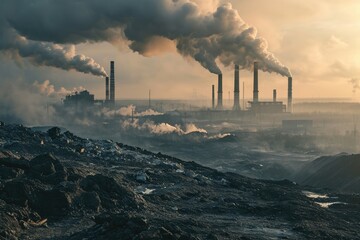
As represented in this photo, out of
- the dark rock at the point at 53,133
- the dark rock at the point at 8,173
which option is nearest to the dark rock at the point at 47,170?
the dark rock at the point at 8,173

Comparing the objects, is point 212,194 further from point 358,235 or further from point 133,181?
point 358,235

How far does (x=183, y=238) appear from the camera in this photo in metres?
28.8

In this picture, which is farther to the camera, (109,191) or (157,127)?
(157,127)

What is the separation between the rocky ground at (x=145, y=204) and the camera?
108ft

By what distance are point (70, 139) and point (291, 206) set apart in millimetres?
46703

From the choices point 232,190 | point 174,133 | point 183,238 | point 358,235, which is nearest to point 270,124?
point 174,133

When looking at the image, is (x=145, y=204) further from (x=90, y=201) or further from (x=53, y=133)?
(x=53, y=133)

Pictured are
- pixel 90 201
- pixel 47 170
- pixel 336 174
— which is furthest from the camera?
pixel 336 174

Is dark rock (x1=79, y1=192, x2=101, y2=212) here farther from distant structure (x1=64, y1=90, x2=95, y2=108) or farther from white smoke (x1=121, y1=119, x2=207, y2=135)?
distant structure (x1=64, y1=90, x2=95, y2=108)

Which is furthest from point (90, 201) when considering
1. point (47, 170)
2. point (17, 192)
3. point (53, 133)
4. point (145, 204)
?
point (53, 133)

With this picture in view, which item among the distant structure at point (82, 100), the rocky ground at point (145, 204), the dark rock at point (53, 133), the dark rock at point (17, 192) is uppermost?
the distant structure at point (82, 100)

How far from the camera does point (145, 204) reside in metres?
44.4

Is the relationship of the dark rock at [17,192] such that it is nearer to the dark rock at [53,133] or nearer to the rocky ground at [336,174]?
the dark rock at [53,133]

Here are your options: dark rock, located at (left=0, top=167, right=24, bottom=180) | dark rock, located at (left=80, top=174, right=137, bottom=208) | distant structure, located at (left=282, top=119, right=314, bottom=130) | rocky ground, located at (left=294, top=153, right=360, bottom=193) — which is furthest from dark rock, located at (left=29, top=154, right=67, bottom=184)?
distant structure, located at (left=282, top=119, right=314, bottom=130)
